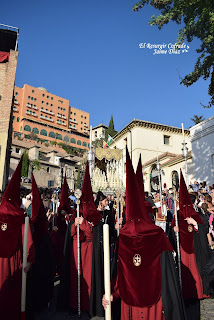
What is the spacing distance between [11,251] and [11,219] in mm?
472

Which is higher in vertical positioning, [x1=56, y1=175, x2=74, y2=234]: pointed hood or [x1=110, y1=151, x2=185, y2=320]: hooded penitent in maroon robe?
[x1=56, y1=175, x2=74, y2=234]: pointed hood

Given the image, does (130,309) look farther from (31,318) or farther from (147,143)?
(147,143)

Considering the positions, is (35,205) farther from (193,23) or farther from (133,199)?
(193,23)

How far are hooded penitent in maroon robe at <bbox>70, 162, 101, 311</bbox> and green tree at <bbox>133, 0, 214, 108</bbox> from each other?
10.1 metres

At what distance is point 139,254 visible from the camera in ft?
8.89

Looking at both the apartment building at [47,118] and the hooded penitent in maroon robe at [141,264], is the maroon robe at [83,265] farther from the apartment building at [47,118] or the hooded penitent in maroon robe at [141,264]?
the apartment building at [47,118]

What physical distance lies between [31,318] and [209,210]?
4.98 m

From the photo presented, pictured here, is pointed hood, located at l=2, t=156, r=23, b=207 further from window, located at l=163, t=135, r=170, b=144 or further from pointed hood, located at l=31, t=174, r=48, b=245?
window, located at l=163, t=135, r=170, b=144

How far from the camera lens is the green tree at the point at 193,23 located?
1237 cm

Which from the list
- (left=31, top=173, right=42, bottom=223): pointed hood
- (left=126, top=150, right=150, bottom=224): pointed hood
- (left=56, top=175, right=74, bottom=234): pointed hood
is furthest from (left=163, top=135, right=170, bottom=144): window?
(left=126, top=150, right=150, bottom=224): pointed hood

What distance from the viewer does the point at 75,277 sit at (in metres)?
4.37

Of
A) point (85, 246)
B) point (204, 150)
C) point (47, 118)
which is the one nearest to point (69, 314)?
point (85, 246)

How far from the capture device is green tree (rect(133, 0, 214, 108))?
40.6 ft

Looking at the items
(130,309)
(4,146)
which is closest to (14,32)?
(4,146)
